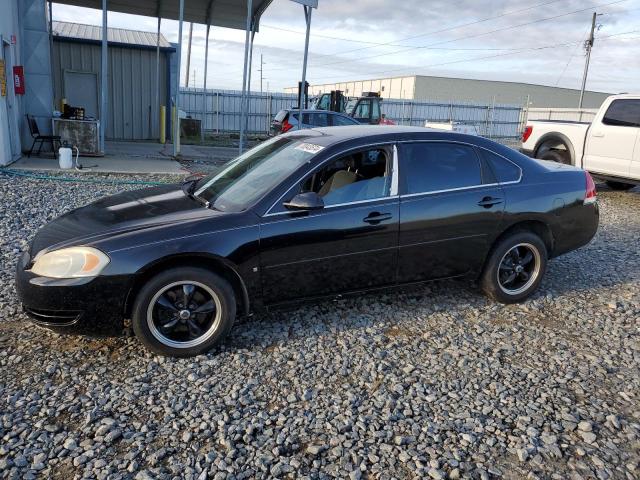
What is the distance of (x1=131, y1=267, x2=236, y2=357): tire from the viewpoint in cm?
339

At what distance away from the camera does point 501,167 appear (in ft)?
14.9

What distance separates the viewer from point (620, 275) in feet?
18.5

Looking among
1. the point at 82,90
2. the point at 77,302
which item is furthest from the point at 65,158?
the point at 82,90

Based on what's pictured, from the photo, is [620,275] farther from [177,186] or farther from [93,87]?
[93,87]

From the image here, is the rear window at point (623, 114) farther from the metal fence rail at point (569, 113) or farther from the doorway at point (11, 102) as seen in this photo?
the metal fence rail at point (569, 113)

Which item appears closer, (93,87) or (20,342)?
(20,342)

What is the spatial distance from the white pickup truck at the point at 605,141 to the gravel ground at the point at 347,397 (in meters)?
6.36

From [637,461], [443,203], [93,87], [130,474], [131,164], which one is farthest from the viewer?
[93,87]

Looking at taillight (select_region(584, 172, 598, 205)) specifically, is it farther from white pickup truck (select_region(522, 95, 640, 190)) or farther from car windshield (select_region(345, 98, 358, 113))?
car windshield (select_region(345, 98, 358, 113))

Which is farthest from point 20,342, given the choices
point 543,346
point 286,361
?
point 543,346

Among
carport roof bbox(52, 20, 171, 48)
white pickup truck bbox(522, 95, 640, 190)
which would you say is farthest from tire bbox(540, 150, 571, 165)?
carport roof bbox(52, 20, 171, 48)

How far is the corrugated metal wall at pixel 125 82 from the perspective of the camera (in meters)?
18.4

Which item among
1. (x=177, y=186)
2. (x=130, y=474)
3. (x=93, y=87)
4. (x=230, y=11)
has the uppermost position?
(x=230, y=11)

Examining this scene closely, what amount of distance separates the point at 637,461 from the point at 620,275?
11.4 feet
